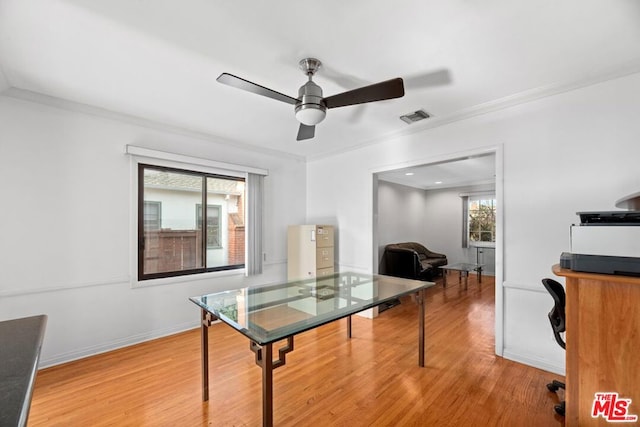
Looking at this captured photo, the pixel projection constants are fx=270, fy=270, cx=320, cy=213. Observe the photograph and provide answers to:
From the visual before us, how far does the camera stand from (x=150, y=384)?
227cm

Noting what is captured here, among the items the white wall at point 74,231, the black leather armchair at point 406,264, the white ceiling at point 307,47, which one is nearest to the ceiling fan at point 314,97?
the white ceiling at point 307,47

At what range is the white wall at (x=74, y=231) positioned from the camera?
244 centimetres

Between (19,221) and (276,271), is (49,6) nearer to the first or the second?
(19,221)

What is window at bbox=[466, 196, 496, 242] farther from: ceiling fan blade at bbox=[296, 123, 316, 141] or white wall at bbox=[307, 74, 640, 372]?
ceiling fan blade at bbox=[296, 123, 316, 141]

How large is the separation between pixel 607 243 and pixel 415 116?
80.6 inches

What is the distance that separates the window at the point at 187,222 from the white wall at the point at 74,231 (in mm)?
217

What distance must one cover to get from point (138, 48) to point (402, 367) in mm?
3362

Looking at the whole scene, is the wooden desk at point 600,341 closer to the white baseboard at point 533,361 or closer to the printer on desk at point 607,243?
the printer on desk at point 607,243

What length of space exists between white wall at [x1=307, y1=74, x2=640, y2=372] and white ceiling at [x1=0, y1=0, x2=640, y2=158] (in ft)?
0.70

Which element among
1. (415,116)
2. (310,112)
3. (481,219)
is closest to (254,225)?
(310,112)

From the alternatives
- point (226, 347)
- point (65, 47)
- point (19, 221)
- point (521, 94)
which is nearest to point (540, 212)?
point (521, 94)

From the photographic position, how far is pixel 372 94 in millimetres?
1936

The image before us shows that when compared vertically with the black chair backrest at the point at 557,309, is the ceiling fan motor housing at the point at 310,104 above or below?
above

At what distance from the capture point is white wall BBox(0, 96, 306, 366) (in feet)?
7.99
